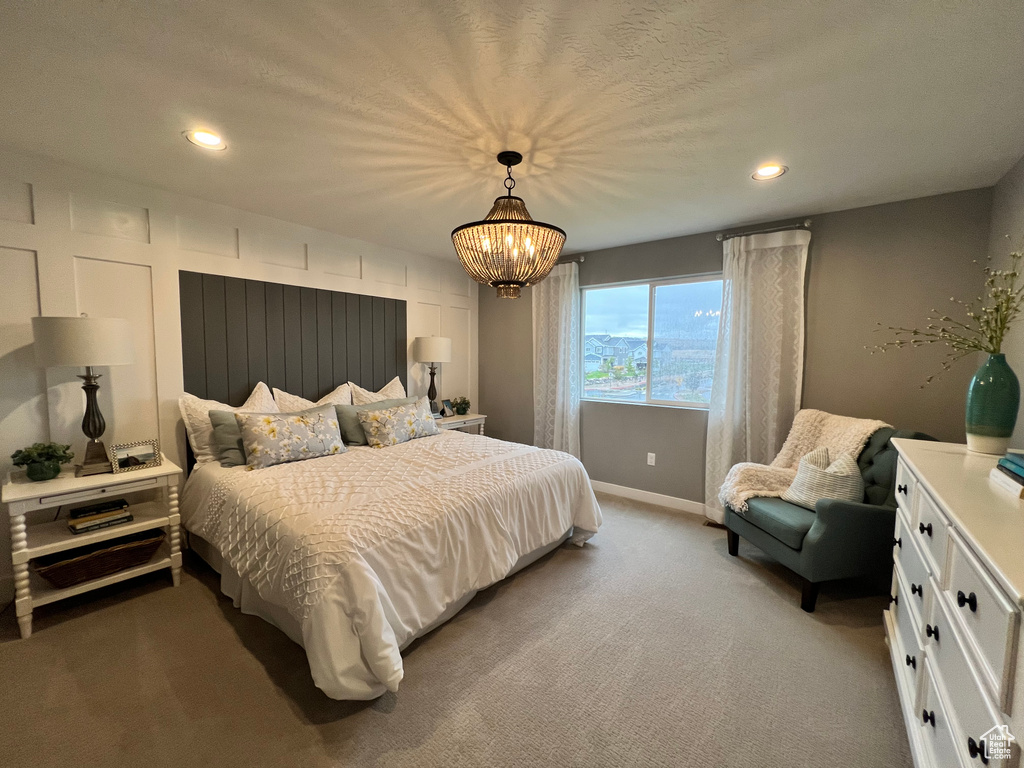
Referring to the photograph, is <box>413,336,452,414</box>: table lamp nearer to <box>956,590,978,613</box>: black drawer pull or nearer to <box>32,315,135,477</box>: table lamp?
<box>32,315,135,477</box>: table lamp

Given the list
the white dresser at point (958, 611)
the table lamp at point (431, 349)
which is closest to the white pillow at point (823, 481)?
the white dresser at point (958, 611)

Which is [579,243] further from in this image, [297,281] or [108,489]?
[108,489]

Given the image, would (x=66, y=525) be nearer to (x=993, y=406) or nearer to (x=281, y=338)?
(x=281, y=338)

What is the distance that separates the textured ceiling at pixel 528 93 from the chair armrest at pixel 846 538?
1832 millimetres

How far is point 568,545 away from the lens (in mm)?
3100

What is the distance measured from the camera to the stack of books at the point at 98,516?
2199mm

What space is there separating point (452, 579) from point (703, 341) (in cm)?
289

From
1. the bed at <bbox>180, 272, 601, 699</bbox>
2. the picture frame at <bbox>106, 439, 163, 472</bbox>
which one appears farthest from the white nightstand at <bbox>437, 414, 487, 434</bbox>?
the picture frame at <bbox>106, 439, 163, 472</bbox>

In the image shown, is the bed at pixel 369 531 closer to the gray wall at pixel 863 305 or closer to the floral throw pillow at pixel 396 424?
the floral throw pillow at pixel 396 424

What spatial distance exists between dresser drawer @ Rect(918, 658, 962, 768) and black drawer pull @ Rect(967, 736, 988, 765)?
9 centimetres

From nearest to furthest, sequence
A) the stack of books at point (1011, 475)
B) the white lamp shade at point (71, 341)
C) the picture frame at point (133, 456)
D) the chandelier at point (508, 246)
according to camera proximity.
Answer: the stack of books at point (1011, 475) → the chandelier at point (508, 246) → the white lamp shade at point (71, 341) → the picture frame at point (133, 456)

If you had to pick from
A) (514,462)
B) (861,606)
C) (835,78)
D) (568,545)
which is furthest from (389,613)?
(835,78)

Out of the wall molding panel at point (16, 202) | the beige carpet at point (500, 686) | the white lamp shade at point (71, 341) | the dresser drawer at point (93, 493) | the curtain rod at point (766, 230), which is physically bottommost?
the beige carpet at point (500, 686)

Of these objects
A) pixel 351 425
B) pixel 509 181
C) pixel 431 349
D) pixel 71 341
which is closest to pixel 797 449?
pixel 509 181
